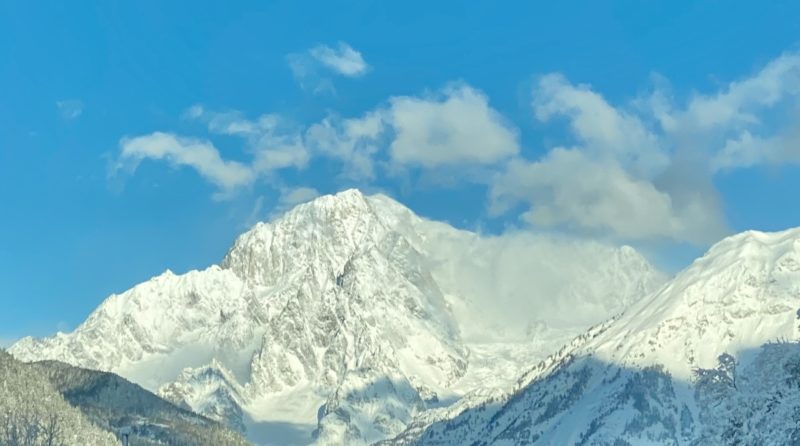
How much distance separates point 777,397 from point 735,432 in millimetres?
7022

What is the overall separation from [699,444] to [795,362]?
26.9 m

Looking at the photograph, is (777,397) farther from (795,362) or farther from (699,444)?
(699,444)

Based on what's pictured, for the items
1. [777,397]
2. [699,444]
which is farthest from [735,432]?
[699,444]

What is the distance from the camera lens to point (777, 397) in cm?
13438

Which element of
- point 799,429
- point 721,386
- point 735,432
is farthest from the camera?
point 721,386

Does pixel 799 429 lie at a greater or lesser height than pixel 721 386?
lesser

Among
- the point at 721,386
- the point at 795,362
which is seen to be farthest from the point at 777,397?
the point at 721,386

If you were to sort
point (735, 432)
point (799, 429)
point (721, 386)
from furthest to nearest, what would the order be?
1. point (721, 386)
2. point (735, 432)
3. point (799, 429)

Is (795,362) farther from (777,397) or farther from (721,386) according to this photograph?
(721,386)

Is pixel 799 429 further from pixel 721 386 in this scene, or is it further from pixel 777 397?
pixel 721 386

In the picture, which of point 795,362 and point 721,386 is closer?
point 795,362

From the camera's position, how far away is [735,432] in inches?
5497

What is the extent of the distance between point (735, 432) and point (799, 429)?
12930 mm

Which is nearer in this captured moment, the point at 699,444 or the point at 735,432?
the point at 735,432
